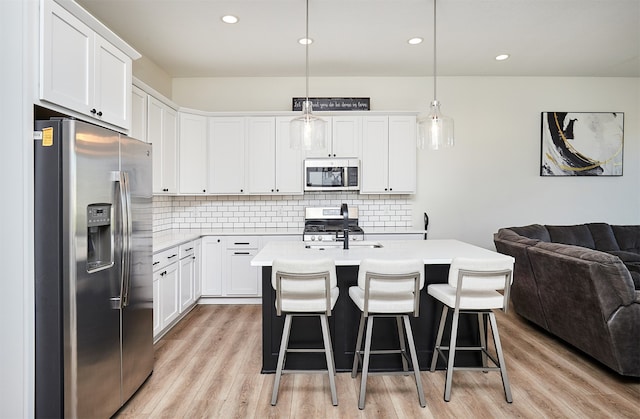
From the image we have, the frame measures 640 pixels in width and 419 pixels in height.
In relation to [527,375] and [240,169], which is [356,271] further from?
[240,169]

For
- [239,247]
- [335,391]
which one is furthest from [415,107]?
[335,391]

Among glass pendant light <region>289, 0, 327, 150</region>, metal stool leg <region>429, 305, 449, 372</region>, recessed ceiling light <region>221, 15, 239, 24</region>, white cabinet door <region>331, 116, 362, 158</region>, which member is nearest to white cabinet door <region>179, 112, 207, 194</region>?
recessed ceiling light <region>221, 15, 239, 24</region>

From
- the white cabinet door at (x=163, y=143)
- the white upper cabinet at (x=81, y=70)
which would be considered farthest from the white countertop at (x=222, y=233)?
the white upper cabinet at (x=81, y=70)

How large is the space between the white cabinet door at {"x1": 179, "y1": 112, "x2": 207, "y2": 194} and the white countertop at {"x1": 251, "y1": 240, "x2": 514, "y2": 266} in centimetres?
186

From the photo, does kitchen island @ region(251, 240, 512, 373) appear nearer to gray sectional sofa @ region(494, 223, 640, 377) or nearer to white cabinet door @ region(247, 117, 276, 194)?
gray sectional sofa @ region(494, 223, 640, 377)

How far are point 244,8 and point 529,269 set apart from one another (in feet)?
11.4

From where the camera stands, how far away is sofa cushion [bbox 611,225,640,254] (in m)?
4.55

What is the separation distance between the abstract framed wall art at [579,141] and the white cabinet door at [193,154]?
4.56 m

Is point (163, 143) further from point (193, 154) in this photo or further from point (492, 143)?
point (492, 143)

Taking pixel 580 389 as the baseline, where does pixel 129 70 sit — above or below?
above

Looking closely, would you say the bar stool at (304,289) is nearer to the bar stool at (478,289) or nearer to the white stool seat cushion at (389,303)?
the white stool seat cushion at (389,303)

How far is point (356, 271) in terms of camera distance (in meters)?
2.83

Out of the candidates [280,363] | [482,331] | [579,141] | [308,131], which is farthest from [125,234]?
[579,141]

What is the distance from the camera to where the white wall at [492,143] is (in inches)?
200
